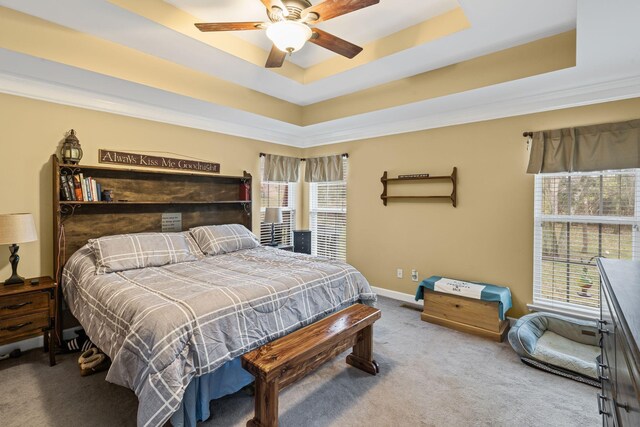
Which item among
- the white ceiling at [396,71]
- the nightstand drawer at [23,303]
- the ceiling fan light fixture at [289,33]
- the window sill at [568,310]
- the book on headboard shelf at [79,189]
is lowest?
the window sill at [568,310]

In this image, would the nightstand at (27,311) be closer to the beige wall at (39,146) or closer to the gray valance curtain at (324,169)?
the beige wall at (39,146)

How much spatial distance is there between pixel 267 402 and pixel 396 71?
10.5ft

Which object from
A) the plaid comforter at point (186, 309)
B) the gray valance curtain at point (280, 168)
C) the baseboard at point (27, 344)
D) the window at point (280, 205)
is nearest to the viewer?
the plaid comforter at point (186, 309)

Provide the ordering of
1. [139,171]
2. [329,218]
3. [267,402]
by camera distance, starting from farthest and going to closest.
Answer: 1. [329,218]
2. [139,171]
3. [267,402]

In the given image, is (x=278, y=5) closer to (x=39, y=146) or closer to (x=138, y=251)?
(x=138, y=251)

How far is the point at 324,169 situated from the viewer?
504cm

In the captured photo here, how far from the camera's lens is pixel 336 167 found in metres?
4.90

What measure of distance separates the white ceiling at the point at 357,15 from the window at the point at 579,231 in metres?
2.05

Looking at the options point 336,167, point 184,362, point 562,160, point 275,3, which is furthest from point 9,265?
point 562,160

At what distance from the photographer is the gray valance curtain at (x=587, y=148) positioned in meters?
2.72

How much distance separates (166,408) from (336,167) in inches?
153

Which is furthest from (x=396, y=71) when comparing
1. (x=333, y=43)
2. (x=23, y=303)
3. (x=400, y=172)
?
(x=23, y=303)

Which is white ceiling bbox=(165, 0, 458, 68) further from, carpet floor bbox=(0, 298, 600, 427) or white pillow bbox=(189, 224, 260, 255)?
carpet floor bbox=(0, 298, 600, 427)

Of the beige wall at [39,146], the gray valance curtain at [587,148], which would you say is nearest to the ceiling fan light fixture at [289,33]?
the beige wall at [39,146]
